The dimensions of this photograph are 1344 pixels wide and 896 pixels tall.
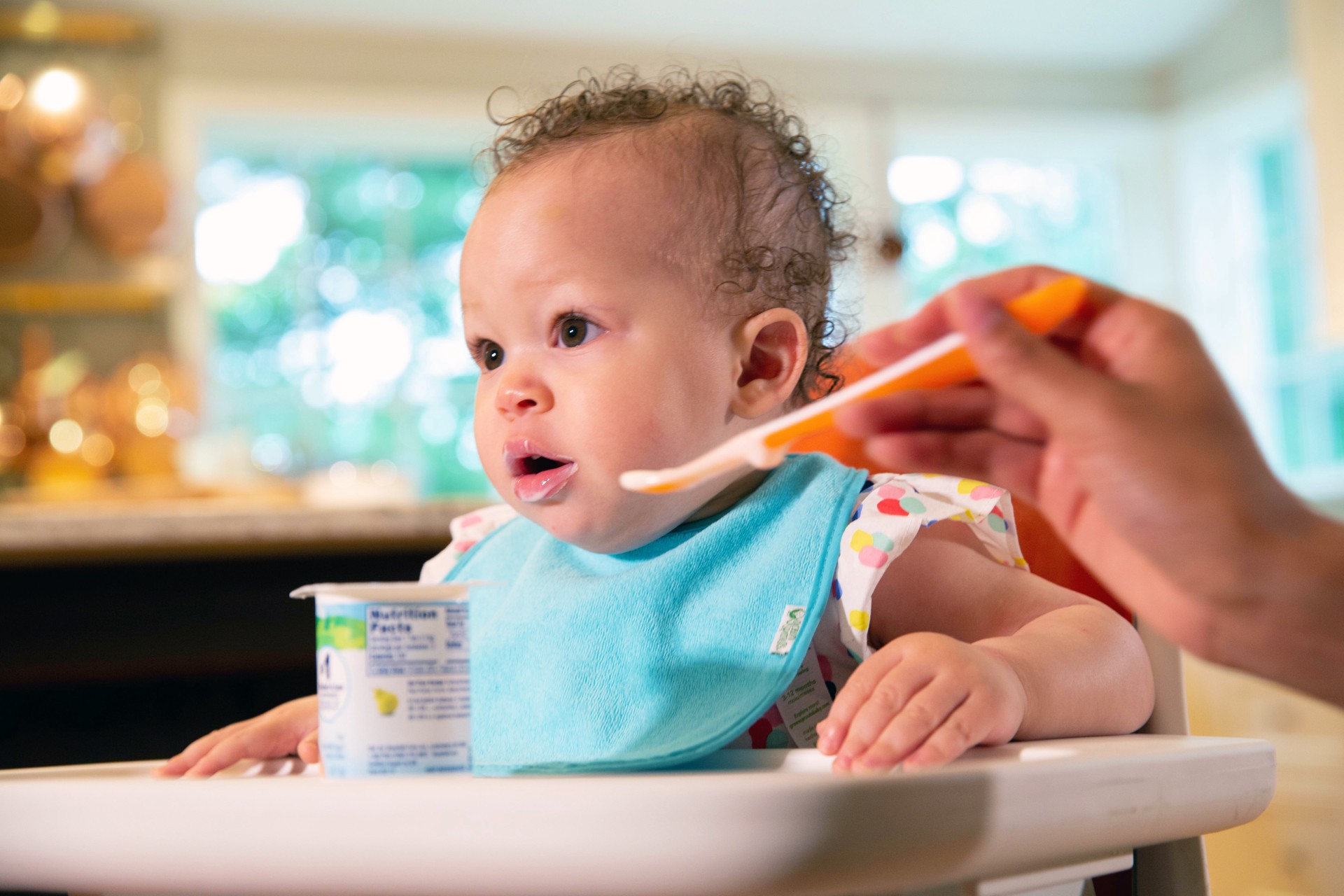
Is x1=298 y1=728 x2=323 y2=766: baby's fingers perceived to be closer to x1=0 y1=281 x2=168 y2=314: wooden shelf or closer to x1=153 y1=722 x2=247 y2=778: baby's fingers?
x1=153 y1=722 x2=247 y2=778: baby's fingers

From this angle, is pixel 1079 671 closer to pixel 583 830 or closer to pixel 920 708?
pixel 920 708

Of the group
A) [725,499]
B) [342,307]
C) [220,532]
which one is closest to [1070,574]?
[725,499]

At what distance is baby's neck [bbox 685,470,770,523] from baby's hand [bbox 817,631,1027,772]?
11.3 inches

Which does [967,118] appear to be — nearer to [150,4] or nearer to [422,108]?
[422,108]

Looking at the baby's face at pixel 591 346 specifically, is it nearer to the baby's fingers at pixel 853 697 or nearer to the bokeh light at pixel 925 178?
the baby's fingers at pixel 853 697

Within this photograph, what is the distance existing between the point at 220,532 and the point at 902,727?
126cm

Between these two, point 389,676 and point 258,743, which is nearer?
point 389,676

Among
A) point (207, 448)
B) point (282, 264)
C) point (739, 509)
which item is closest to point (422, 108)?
point (282, 264)

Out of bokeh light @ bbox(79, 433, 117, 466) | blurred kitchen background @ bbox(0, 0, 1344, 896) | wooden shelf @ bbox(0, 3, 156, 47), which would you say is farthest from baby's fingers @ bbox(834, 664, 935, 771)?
wooden shelf @ bbox(0, 3, 156, 47)

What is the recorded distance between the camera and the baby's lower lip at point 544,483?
800mm

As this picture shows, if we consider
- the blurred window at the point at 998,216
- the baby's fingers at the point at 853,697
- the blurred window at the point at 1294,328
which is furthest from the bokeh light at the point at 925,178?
the baby's fingers at the point at 853,697

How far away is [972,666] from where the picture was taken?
1.98 feet

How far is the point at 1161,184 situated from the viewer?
562cm

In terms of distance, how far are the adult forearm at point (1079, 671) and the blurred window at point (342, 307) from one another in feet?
12.8
